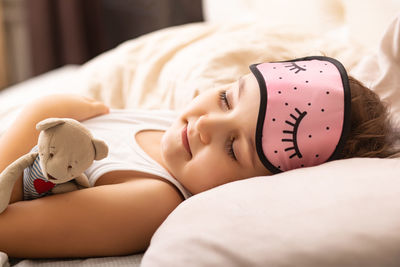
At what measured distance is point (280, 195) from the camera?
0.70 meters

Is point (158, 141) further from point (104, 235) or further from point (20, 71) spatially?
→ point (20, 71)

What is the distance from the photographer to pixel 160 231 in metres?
0.73

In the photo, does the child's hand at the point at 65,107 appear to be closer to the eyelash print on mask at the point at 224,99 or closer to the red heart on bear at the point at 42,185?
the red heart on bear at the point at 42,185

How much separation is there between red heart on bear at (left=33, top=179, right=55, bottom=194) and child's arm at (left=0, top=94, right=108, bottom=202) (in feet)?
0.26

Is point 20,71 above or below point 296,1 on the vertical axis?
below

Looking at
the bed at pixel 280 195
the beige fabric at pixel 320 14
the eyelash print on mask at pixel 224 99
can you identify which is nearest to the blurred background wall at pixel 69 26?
the beige fabric at pixel 320 14

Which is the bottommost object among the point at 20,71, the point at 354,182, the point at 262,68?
the point at 20,71

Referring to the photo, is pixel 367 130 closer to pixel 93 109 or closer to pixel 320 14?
pixel 93 109

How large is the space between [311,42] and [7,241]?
111 cm

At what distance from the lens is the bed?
600mm

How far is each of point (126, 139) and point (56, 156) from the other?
360mm

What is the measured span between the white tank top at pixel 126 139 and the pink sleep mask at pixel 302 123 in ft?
0.76

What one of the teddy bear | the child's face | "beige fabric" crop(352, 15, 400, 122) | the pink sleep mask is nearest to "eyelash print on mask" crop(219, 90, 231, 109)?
the child's face

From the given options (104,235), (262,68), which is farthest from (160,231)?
(262,68)
